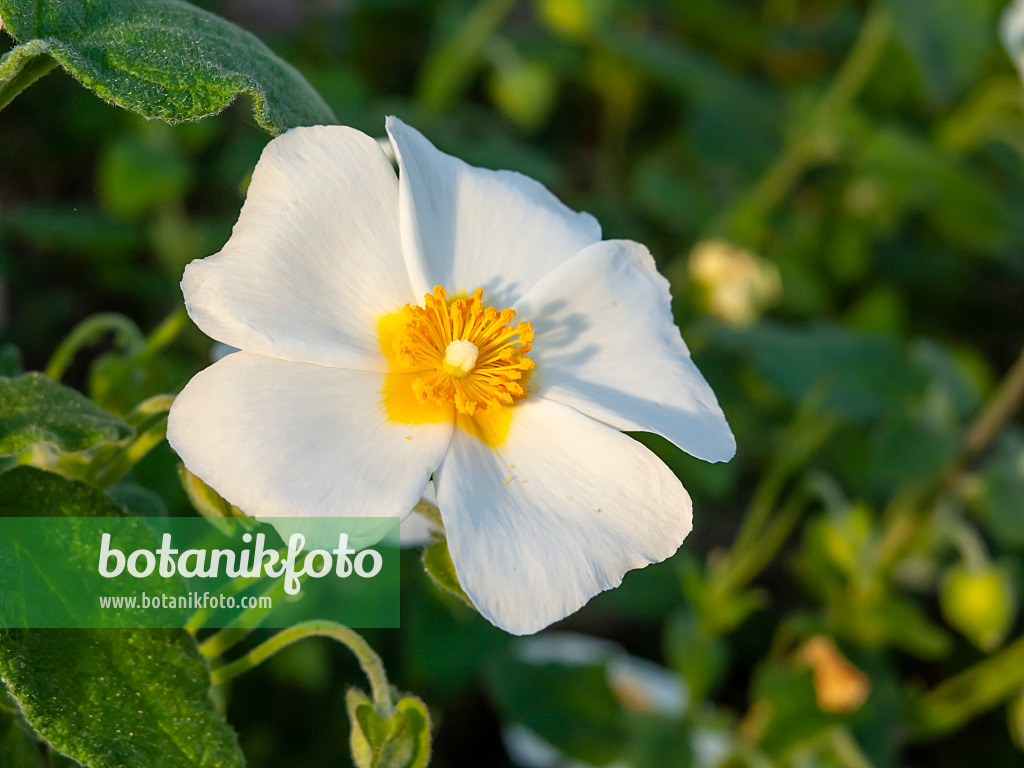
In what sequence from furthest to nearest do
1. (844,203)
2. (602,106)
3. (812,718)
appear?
(602,106) → (844,203) → (812,718)

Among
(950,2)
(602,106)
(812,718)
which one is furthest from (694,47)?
(812,718)

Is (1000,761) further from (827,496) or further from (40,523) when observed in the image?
(40,523)

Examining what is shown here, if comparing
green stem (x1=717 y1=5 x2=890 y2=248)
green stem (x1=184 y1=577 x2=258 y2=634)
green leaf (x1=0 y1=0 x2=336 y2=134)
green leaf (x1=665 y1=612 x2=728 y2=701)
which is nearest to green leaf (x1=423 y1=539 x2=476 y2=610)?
green stem (x1=184 y1=577 x2=258 y2=634)

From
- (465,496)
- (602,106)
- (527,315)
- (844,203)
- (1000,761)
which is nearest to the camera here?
(465,496)

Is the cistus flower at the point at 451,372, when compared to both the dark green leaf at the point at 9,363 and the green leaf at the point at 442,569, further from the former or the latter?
the dark green leaf at the point at 9,363

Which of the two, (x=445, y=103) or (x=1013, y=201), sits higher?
(x=1013, y=201)

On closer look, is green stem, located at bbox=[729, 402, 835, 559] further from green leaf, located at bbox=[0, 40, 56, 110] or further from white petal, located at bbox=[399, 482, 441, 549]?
green leaf, located at bbox=[0, 40, 56, 110]

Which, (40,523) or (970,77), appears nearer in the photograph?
(40,523)
